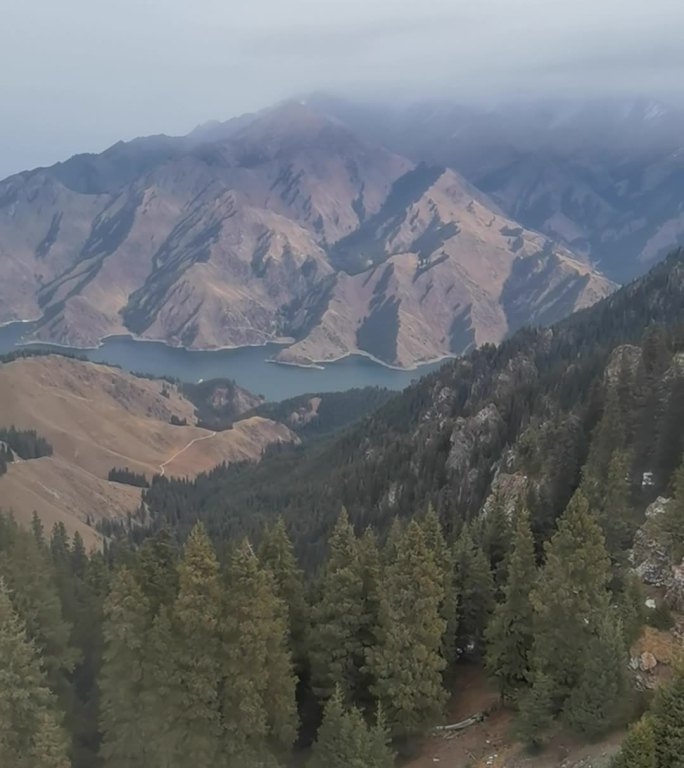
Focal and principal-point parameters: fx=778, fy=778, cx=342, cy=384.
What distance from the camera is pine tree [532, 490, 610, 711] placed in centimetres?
3522

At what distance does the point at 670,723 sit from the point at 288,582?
23.1 m

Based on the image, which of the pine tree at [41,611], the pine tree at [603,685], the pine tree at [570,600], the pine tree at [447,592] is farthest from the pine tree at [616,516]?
the pine tree at [41,611]

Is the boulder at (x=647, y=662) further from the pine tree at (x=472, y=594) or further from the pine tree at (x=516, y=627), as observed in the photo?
the pine tree at (x=472, y=594)

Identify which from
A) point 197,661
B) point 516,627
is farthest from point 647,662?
point 197,661

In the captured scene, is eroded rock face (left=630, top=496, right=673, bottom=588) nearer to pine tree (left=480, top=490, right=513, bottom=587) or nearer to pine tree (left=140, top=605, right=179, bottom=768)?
pine tree (left=480, top=490, right=513, bottom=587)

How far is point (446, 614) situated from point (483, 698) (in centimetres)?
495

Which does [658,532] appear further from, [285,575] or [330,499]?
[330,499]

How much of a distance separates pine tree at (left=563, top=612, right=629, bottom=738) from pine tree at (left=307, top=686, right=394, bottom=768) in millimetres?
8489

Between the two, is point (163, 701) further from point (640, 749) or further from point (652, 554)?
point (652, 554)

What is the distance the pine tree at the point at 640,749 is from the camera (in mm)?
26281

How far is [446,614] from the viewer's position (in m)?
43.8

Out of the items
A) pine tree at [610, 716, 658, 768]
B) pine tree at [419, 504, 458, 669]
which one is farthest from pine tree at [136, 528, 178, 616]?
pine tree at [610, 716, 658, 768]

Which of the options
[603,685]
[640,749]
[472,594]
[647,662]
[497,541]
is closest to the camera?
[640,749]

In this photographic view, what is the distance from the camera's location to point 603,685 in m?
32.8
